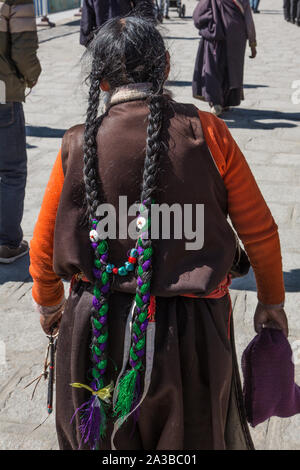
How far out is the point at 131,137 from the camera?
1.63 meters

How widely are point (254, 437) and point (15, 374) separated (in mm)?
1084

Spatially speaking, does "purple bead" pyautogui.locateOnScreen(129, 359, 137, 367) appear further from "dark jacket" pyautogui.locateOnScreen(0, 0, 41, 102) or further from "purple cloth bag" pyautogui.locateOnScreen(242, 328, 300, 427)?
"dark jacket" pyautogui.locateOnScreen(0, 0, 41, 102)

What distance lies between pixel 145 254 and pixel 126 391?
1.14 ft

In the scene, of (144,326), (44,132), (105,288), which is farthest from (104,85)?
(44,132)

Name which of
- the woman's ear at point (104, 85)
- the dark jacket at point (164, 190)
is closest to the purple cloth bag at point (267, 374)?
the dark jacket at point (164, 190)

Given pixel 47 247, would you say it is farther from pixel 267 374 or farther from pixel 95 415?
pixel 267 374

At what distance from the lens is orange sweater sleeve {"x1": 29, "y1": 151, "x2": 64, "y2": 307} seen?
1.77 m

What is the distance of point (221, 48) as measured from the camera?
716 centimetres

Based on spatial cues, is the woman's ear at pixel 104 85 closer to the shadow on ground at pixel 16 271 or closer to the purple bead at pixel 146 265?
the purple bead at pixel 146 265

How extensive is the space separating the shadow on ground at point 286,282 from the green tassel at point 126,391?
84.2 inches

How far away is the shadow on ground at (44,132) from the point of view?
22.4 feet

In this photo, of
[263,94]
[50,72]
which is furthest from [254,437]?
[50,72]

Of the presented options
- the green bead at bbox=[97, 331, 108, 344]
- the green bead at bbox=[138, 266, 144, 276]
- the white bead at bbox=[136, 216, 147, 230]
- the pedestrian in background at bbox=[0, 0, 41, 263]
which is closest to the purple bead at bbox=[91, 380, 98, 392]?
the green bead at bbox=[97, 331, 108, 344]

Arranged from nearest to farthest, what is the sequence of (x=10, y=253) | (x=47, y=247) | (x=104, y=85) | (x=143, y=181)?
(x=143, y=181), (x=104, y=85), (x=47, y=247), (x=10, y=253)
